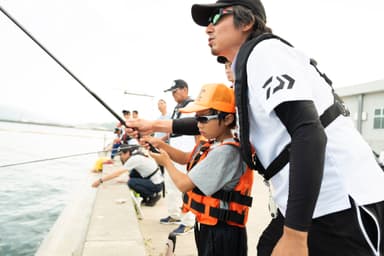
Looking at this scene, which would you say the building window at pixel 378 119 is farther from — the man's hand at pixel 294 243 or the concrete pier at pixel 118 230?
the man's hand at pixel 294 243

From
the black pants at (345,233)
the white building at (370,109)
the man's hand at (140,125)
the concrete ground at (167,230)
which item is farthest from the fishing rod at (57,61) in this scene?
the white building at (370,109)

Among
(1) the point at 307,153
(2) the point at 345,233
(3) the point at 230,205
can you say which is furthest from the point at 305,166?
(3) the point at 230,205

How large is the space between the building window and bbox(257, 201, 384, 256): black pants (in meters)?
11.6

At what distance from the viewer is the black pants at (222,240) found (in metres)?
1.92

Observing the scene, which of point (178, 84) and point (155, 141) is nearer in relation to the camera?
point (155, 141)

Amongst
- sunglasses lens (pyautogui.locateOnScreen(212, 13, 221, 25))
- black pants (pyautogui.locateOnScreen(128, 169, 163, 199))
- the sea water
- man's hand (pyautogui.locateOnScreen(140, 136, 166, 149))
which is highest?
sunglasses lens (pyautogui.locateOnScreen(212, 13, 221, 25))

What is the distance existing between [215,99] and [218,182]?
1.71 feet

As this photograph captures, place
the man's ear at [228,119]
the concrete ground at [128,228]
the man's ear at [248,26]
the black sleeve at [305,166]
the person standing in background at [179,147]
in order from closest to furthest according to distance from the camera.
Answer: the black sleeve at [305,166] → the man's ear at [248,26] → the man's ear at [228,119] → the concrete ground at [128,228] → the person standing in background at [179,147]

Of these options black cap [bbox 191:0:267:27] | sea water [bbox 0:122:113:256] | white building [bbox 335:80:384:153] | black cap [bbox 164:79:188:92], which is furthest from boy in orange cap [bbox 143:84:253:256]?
white building [bbox 335:80:384:153]

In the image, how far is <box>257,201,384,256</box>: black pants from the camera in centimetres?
98

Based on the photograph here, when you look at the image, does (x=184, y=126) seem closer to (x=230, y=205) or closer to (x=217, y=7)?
(x=230, y=205)

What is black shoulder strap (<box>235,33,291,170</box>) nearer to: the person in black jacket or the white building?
the person in black jacket

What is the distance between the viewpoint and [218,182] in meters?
1.85

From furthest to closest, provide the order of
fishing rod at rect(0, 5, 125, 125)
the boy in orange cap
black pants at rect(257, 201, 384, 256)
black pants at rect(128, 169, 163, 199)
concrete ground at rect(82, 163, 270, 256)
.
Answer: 1. black pants at rect(128, 169, 163, 199)
2. concrete ground at rect(82, 163, 270, 256)
3. the boy in orange cap
4. fishing rod at rect(0, 5, 125, 125)
5. black pants at rect(257, 201, 384, 256)
